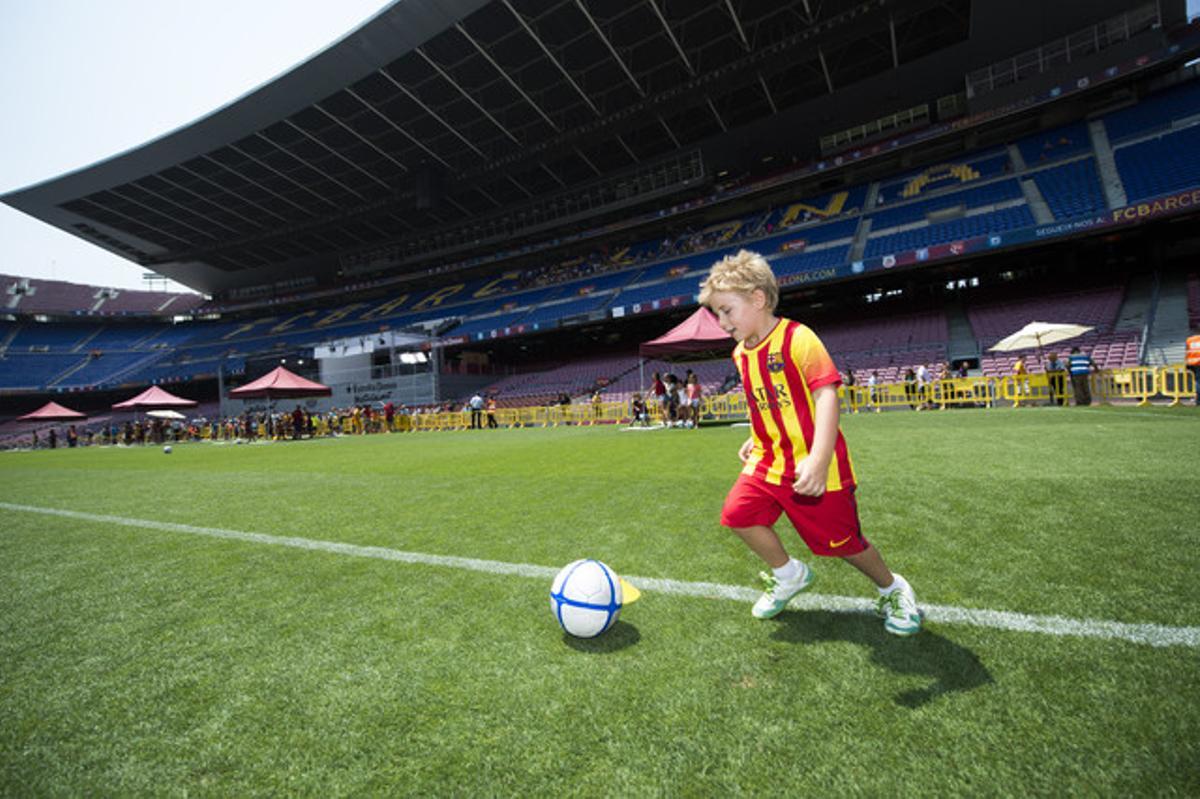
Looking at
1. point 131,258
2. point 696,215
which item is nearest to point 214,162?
point 131,258

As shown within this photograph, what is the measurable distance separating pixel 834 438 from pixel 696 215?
33088 mm

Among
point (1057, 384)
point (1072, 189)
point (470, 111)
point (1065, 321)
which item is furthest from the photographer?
point (470, 111)

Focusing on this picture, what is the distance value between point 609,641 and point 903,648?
1.12 m

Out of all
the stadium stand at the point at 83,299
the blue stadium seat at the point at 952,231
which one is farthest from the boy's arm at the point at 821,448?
the stadium stand at the point at 83,299

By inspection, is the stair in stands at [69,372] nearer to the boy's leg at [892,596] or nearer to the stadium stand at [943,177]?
the boy's leg at [892,596]

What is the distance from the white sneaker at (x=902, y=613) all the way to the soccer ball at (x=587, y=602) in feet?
3.56

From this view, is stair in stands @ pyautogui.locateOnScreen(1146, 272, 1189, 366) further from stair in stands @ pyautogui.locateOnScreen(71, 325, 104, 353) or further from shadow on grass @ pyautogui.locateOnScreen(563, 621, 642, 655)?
stair in stands @ pyautogui.locateOnScreen(71, 325, 104, 353)

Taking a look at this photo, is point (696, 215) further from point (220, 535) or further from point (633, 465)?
point (220, 535)

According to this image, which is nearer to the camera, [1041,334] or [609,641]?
[609,641]

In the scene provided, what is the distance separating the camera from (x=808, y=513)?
2.12m

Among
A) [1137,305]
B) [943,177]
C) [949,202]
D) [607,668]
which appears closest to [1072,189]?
[949,202]

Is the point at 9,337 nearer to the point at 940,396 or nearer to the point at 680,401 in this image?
the point at 680,401

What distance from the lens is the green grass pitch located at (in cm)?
136

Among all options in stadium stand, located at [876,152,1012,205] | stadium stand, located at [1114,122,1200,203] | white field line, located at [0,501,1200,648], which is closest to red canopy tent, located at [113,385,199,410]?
white field line, located at [0,501,1200,648]
